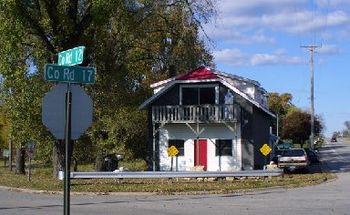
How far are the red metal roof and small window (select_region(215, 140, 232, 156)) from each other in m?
4.58

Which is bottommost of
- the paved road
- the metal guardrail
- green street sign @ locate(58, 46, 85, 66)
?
the paved road

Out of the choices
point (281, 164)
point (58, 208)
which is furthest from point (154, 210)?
point (281, 164)

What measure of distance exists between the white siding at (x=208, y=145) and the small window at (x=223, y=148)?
25 centimetres

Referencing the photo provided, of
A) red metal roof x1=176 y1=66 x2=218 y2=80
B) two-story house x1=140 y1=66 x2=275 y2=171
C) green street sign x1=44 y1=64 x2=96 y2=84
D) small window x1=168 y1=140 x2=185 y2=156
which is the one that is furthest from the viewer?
small window x1=168 y1=140 x2=185 y2=156

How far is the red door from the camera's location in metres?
41.2

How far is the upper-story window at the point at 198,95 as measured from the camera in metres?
40.8

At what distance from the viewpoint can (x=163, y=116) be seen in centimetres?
4125

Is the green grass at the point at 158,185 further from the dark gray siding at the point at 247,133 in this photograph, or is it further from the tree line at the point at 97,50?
the dark gray siding at the point at 247,133

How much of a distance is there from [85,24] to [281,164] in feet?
57.4

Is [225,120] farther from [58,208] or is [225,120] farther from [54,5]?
[58,208]

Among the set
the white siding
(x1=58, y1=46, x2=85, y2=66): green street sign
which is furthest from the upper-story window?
(x1=58, y1=46, x2=85, y2=66): green street sign

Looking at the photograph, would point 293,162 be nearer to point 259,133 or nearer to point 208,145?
point 259,133

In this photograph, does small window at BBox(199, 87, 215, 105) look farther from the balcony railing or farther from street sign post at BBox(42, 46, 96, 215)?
street sign post at BBox(42, 46, 96, 215)

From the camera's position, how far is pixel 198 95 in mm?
40938
